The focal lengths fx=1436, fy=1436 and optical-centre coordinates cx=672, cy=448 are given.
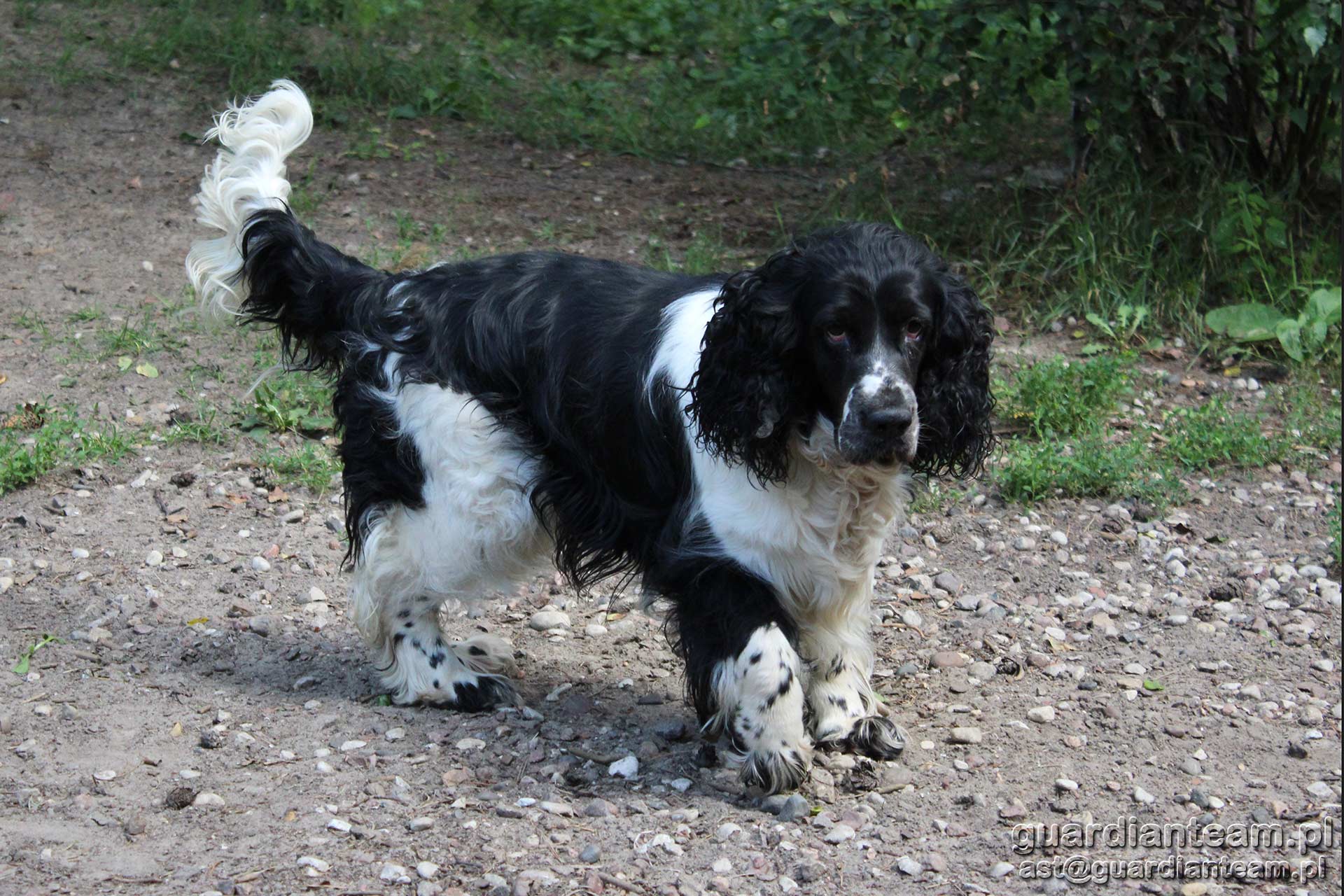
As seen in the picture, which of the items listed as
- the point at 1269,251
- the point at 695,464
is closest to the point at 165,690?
the point at 695,464

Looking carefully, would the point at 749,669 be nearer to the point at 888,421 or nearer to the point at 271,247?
the point at 888,421

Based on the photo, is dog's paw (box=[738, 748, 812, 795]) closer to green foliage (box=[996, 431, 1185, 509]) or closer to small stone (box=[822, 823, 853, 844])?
small stone (box=[822, 823, 853, 844])

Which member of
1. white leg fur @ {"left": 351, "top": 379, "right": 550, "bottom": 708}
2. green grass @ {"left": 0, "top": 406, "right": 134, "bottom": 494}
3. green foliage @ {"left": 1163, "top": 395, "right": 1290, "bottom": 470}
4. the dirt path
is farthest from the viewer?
green foliage @ {"left": 1163, "top": 395, "right": 1290, "bottom": 470}

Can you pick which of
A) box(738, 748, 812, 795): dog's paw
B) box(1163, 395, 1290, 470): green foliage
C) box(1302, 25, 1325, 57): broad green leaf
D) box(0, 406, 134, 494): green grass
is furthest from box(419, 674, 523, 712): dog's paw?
box(1302, 25, 1325, 57): broad green leaf

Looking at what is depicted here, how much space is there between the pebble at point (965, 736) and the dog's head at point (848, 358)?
820 mm

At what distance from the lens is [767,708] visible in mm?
3662

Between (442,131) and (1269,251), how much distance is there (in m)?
4.78

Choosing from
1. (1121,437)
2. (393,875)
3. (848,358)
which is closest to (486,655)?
(393,875)

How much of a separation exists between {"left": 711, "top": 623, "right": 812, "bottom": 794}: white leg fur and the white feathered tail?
1956mm

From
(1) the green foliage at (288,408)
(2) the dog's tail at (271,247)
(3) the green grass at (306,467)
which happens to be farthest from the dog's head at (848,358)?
(1) the green foliage at (288,408)

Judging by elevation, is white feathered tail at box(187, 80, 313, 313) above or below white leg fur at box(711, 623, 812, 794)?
above

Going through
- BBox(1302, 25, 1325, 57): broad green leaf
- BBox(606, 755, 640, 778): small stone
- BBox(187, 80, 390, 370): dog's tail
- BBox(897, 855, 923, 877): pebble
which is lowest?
BBox(606, 755, 640, 778): small stone

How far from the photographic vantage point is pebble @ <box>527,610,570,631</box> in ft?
15.8

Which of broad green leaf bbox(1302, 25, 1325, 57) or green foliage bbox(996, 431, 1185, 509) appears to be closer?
green foliage bbox(996, 431, 1185, 509)
